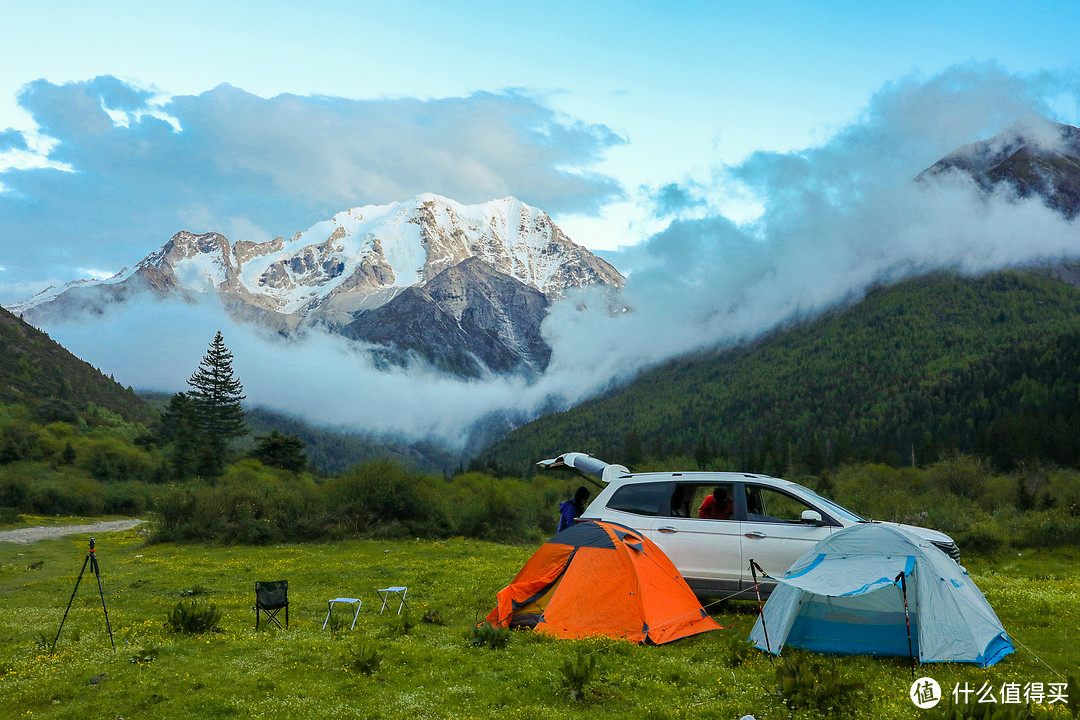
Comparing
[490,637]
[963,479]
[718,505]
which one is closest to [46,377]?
[490,637]

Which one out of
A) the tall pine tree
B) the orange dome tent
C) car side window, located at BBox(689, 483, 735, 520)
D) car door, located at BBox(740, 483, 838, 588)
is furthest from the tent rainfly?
the tall pine tree

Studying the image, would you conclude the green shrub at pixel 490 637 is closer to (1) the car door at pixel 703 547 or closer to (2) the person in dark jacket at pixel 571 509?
(1) the car door at pixel 703 547

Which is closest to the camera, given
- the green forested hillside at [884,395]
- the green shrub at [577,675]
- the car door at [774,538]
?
the green shrub at [577,675]

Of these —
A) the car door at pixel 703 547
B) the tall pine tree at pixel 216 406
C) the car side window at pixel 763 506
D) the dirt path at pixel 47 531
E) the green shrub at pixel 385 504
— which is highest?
the tall pine tree at pixel 216 406

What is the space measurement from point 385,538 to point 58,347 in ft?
402

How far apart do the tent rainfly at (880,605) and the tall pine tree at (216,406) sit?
77.7m

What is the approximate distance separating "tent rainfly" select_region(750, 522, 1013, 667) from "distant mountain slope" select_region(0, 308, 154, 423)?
10776 cm

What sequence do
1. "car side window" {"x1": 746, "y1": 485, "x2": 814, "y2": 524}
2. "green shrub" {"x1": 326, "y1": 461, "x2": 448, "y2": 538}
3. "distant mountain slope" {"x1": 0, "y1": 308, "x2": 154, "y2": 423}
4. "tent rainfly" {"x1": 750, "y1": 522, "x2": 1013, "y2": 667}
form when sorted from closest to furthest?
1. "tent rainfly" {"x1": 750, "y1": 522, "x2": 1013, "y2": 667}
2. "car side window" {"x1": 746, "y1": 485, "x2": 814, "y2": 524}
3. "green shrub" {"x1": 326, "y1": 461, "x2": 448, "y2": 538}
4. "distant mountain slope" {"x1": 0, "y1": 308, "x2": 154, "y2": 423}

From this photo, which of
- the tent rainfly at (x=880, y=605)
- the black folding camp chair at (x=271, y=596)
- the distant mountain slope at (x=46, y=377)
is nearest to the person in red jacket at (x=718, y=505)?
the tent rainfly at (x=880, y=605)

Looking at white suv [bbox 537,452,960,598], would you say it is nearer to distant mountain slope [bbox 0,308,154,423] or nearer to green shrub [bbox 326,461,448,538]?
green shrub [bbox 326,461,448,538]

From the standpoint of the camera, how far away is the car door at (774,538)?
11.6 metres

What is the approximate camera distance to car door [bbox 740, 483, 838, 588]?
1162 centimetres

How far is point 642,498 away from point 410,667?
5553 mm

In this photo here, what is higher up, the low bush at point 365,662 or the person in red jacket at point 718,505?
the person in red jacket at point 718,505
